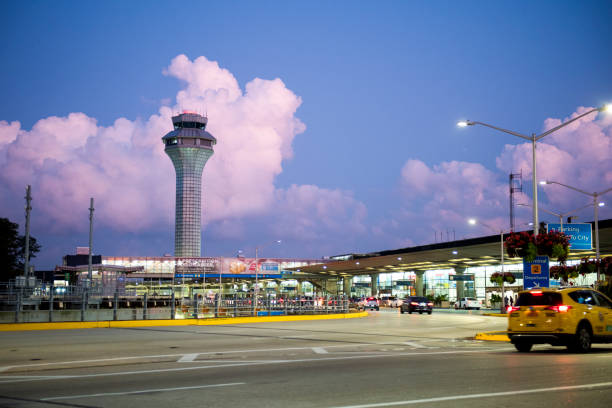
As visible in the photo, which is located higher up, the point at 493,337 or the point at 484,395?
the point at 484,395

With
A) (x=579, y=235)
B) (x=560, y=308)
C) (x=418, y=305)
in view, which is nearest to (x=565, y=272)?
(x=579, y=235)

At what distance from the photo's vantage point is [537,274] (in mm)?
25531

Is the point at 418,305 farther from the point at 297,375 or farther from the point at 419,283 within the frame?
the point at 419,283

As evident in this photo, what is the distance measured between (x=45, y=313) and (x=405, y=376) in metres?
25.8

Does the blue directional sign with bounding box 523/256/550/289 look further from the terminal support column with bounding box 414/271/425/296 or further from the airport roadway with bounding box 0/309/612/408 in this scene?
the terminal support column with bounding box 414/271/425/296

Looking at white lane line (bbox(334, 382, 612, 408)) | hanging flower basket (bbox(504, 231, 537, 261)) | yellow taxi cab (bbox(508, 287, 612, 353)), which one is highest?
hanging flower basket (bbox(504, 231, 537, 261))

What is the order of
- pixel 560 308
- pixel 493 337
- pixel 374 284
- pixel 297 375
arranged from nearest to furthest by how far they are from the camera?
pixel 297 375 < pixel 560 308 < pixel 493 337 < pixel 374 284

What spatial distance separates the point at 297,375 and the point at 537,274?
15.9m

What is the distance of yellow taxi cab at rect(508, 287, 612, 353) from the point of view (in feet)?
55.9

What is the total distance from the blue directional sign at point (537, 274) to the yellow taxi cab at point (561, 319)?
22.3 feet

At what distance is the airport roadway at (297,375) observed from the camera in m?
9.56

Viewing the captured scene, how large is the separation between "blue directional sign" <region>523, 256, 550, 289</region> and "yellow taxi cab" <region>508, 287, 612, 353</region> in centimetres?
680

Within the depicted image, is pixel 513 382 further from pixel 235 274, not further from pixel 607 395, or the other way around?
pixel 235 274

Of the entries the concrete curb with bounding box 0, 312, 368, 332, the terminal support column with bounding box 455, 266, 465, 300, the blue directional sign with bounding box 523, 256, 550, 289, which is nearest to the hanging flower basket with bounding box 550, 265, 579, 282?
the concrete curb with bounding box 0, 312, 368, 332
